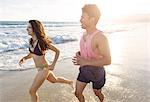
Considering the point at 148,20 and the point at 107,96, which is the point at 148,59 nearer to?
the point at 107,96

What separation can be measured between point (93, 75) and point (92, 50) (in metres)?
0.39

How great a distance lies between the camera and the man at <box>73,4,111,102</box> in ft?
14.8

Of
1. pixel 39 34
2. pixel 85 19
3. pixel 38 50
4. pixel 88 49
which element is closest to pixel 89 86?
pixel 38 50

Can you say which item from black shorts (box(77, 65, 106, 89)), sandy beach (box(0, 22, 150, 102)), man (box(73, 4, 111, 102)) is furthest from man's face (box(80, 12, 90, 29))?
sandy beach (box(0, 22, 150, 102))

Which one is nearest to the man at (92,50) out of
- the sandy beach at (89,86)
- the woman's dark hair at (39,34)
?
the woman's dark hair at (39,34)

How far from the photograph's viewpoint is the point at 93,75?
4.75m

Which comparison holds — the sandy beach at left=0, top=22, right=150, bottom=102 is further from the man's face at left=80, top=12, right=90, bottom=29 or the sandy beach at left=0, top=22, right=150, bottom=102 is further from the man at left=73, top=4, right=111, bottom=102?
the man's face at left=80, top=12, right=90, bottom=29

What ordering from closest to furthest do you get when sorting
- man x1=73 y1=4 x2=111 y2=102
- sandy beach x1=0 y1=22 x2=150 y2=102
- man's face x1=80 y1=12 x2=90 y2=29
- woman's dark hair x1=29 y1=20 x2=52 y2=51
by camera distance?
man x1=73 y1=4 x2=111 y2=102 < man's face x1=80 y1=12 x2=90 y2=29 < woman's dark hair x1=29 y1=20 x2=52 y2=51 < sandy beach x1=0 y1=22 x2=150 y2=102

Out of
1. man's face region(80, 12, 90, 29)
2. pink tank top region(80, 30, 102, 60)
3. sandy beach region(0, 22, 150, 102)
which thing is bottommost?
sandy beach region(0, 22, 150, 102)

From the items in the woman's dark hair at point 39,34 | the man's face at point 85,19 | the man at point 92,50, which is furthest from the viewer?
the woman's dark hair at point 39,34

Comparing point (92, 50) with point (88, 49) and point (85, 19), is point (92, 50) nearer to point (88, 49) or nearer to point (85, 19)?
point (88, 49)

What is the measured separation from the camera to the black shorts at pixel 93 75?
186 inches

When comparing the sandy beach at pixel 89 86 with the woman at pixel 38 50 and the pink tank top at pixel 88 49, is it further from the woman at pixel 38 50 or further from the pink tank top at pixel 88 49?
the pink tank top at pixel 88 49

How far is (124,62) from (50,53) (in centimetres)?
365
